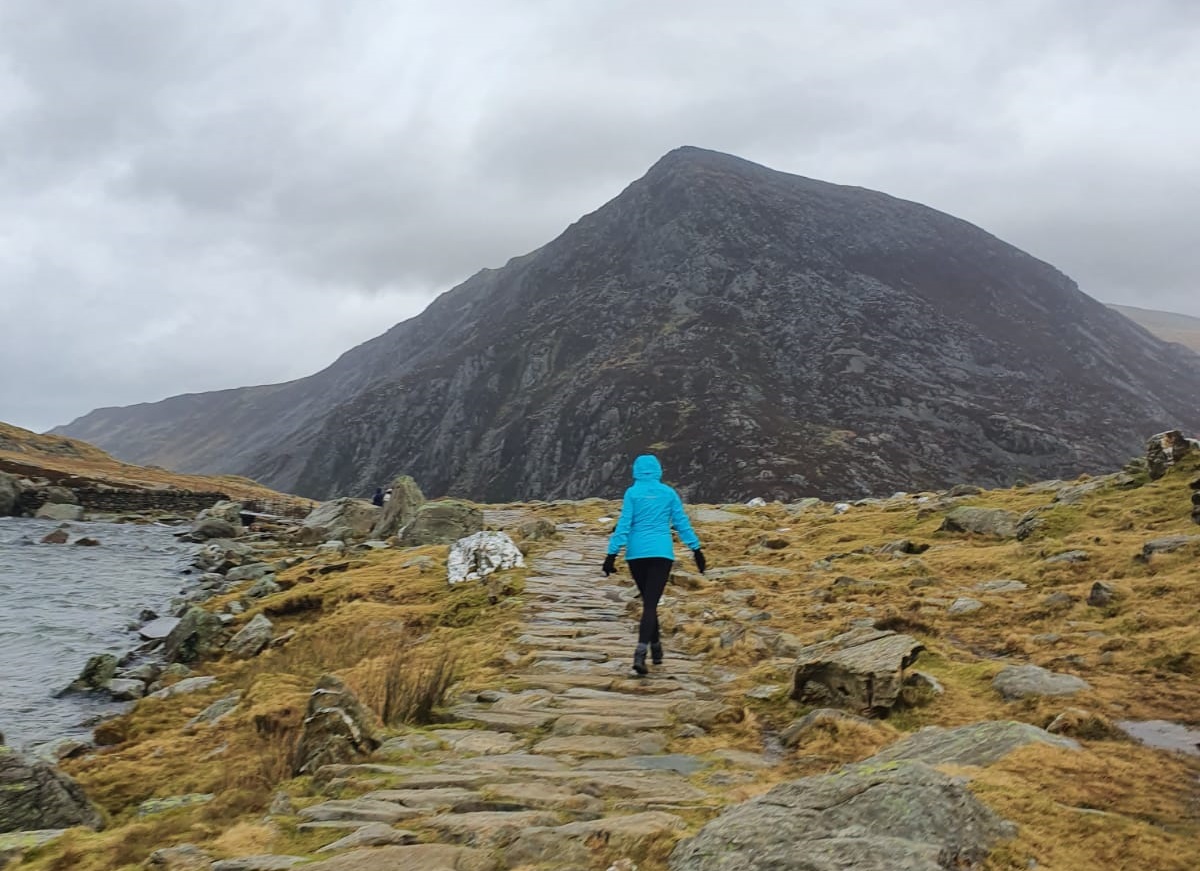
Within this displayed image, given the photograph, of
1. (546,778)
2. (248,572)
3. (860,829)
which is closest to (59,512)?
(248,572)

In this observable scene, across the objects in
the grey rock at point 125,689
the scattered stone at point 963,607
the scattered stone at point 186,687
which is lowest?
the grey rock at point 125,689

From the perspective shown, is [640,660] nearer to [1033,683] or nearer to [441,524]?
[1033,683]

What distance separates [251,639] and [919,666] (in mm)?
12149

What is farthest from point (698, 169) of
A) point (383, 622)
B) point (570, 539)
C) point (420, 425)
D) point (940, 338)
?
point (383, 622)

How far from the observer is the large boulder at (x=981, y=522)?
653 inches

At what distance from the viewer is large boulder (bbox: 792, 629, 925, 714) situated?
23.0 ft

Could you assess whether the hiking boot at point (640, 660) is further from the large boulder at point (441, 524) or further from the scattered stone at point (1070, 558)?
the large boulder at point (441, 524)

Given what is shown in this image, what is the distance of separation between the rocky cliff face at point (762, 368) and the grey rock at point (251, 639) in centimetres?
7403

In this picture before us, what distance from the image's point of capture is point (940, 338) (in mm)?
131875

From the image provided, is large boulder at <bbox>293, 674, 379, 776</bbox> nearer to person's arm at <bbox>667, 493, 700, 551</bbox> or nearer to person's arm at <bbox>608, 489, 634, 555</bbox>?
person's arm at <bbox>608, 489, 634, 555</bbox>

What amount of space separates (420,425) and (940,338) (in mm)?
100053

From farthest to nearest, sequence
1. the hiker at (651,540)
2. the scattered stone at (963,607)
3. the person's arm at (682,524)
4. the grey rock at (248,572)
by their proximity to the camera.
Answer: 1. the grey rock at (248,572)
2. the scattered stone at (963,607)
3. the person's arm at (682,524)
4. the hiker at (651,540)

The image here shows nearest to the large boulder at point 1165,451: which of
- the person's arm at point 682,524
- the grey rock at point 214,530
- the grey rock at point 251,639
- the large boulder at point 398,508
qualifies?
the person's arm at point 682,524

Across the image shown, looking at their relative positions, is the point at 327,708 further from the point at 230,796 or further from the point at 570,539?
the point at 570,539
